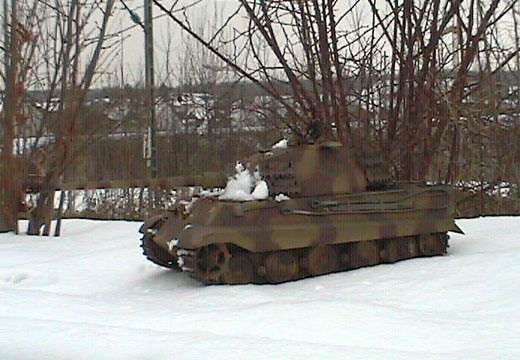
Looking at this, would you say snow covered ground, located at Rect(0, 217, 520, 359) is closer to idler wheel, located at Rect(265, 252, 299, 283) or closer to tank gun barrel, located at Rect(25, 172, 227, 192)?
idler wheel, located at Rect(265, 252, 299, 283)

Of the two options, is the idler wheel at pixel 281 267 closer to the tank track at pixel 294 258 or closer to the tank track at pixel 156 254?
the tank track at pixel 294 258

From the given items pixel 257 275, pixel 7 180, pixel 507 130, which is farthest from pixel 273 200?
pixel 507 130

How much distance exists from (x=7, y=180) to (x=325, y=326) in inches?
297

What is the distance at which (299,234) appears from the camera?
6.69m

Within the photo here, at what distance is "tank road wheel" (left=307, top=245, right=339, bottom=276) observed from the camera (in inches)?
271

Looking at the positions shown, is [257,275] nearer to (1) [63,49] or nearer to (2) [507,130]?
(1) [63,49]

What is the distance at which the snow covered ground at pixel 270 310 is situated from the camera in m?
4.23

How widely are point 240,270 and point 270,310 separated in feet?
4.46

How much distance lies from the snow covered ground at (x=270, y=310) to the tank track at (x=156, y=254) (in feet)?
0.33

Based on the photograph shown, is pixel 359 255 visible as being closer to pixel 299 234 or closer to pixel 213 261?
pixel 299 234

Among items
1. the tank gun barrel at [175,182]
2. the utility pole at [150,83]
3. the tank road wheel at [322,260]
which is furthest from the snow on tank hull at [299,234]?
the utility pole at [150,83]

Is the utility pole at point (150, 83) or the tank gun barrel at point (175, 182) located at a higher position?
the utility pole at point (150, 83)

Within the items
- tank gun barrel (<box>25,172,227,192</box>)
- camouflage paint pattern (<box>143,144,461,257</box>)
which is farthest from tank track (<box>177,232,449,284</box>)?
tank gun barrel (<box>25,172,227,192</box>)

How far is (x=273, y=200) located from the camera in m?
6.70
